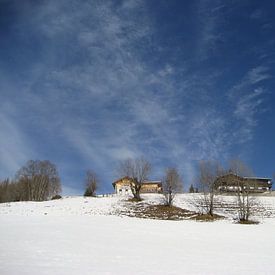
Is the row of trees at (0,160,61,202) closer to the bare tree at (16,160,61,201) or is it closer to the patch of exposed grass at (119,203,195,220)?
the bare tree at (16,160,61,201)

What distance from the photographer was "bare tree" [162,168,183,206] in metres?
54.2

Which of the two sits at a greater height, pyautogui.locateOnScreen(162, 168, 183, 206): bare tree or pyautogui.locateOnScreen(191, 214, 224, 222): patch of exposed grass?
pyautogui.locateOnScreen(162, 168, 183, 206): bare tree

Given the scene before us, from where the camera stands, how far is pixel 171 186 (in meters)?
54.8

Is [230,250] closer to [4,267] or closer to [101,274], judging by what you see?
[101,274]

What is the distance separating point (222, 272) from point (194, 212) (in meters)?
36.7

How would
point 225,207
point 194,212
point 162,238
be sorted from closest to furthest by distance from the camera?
1. point 162,238
2. point 194,212
3. point 225,207

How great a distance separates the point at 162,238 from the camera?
70.5ft

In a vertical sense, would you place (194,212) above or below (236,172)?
below

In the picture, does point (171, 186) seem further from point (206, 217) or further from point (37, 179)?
point (37, 179)

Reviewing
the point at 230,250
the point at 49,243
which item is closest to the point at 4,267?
the point at 49,243

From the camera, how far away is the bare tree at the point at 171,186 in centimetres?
5425

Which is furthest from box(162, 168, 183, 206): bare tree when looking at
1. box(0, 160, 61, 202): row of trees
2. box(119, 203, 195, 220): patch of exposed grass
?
box(0, 160, 61, 202): row of trees

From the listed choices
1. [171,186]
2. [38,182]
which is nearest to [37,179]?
[38,182]

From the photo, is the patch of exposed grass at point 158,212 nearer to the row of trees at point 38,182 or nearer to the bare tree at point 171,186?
the bare tree at point 171,186
